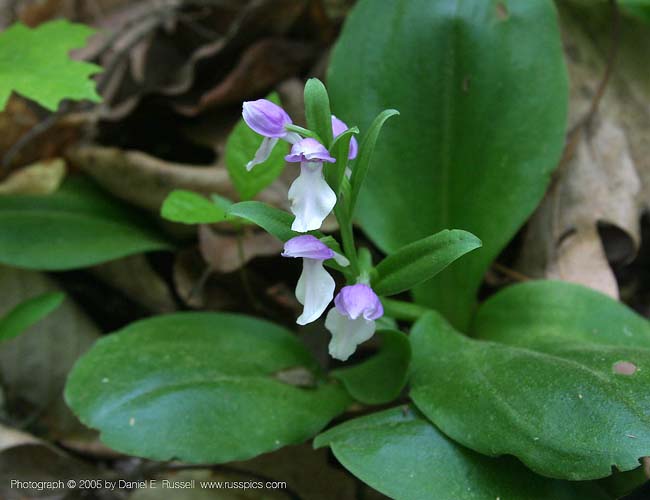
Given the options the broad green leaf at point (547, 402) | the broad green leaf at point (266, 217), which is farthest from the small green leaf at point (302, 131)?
the broad green leaf at point (547, 402)

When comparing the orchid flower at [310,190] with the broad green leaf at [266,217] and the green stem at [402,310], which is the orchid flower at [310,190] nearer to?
the broad green leaf at [266,217]

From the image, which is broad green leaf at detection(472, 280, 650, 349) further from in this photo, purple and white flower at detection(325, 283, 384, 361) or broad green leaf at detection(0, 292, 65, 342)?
broad green leaf at detection(0, 292, 65, 342)

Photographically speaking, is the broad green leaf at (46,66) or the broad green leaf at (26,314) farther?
the broad green leaf at (46,66)

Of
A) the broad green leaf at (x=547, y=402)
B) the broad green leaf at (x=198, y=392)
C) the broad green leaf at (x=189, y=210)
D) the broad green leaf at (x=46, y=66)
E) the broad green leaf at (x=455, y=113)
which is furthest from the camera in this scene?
the broad green leaf at (x=46, y=66)

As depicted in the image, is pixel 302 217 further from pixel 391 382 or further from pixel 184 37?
pixel 184 37

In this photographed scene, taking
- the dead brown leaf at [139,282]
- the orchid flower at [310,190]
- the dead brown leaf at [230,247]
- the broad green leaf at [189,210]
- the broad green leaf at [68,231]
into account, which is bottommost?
the dead brown leaf at [139,282]

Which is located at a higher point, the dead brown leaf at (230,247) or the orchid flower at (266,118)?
the orchid flower at (266,118)

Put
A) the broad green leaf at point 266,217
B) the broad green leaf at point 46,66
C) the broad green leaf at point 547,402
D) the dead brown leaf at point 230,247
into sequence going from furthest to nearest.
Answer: the dead brown leaf at point 230,247 → the broad green leaf at point 46,66 → the broad green leaf at point 266,217 → the broad green leaf at point 547,402

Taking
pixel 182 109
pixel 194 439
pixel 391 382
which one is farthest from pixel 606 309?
pixel 182 109
